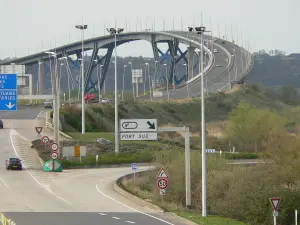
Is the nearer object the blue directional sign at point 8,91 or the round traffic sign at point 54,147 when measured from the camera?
the blue directional sign at point 8,91

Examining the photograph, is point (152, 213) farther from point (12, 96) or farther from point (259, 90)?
point (259, 90)

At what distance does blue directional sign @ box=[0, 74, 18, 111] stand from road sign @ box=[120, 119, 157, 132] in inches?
555

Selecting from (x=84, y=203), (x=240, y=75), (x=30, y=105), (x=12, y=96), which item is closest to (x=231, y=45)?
(x=240, y=75)

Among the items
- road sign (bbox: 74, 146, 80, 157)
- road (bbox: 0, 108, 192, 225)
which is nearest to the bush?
road sign (bbox: 74, 146, 80, 157)

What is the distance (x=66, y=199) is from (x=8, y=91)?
44.8ft

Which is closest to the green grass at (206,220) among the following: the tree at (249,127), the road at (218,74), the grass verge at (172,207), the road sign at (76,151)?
the grass verge at (172,207)

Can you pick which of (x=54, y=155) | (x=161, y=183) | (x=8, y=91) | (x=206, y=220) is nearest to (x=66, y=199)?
(x=161, y=183)

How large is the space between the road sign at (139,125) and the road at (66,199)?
407 cm

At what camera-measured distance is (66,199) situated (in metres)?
51.0

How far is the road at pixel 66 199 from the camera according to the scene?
40344 millimetres

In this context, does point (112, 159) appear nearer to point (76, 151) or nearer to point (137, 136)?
point (76, 151)

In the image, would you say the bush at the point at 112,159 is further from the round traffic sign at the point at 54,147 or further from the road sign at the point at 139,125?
the road sign at the point at 139,125

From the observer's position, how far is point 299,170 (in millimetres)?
51031

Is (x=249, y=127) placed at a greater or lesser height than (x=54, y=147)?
greater
